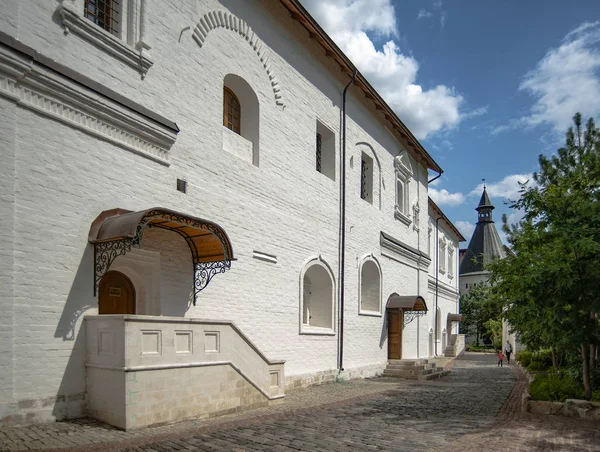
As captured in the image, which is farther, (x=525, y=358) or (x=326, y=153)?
(x=525, y=358)

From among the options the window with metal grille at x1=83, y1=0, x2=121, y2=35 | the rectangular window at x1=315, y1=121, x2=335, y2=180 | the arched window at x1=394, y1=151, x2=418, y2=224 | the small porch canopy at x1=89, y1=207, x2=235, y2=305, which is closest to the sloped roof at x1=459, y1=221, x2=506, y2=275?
the arched window at x1=394, y1=151, x2=418, y2=224

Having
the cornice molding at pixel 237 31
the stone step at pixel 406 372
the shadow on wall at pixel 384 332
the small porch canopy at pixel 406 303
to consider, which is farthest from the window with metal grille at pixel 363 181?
the stone step at pixel 406 372

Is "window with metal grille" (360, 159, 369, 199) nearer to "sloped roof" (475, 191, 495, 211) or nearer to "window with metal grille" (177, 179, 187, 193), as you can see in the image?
"window with metal grille" (177, 179, 187, 193)

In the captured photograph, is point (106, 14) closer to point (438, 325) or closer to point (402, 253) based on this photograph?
point (402, 253)

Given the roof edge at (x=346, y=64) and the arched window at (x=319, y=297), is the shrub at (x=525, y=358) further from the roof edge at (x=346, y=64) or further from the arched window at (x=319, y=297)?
the arched window at (x=319, y=297)

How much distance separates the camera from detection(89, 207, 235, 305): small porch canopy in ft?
26.0

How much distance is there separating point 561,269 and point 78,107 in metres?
9.21

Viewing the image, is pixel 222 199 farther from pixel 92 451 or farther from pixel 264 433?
pixel 92 451

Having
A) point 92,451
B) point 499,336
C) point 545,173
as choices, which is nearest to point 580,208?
point 545,173

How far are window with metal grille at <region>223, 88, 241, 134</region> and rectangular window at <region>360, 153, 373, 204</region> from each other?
7.60 m

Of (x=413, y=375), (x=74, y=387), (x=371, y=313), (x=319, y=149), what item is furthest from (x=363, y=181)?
(x=74, y=387)

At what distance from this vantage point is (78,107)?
322 inches

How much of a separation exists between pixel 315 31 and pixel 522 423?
447 inches

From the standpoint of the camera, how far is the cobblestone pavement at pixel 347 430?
675 cm
